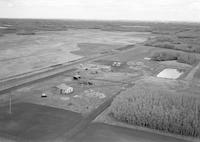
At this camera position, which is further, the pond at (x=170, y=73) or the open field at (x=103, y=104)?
the pond at (x=170, y=73)

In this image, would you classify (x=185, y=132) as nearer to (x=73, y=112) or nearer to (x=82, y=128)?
(x=82, y=128)

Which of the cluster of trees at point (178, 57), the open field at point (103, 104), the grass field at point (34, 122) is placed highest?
the cluster of trees at point (178, 57)

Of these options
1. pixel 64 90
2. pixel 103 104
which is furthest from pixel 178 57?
pixel 64 90

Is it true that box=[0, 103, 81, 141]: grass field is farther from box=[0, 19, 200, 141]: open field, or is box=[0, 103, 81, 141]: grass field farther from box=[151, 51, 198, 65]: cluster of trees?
box=[151, 51, 198, 65]: cluster of trees

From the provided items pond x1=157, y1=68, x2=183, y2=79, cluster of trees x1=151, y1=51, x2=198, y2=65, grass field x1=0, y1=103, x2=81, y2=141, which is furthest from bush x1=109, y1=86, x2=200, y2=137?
cluster of trees x1=151, y1=51, x2=198, y2=65

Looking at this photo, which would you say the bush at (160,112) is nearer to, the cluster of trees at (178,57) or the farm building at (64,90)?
the farm building at (64,90)

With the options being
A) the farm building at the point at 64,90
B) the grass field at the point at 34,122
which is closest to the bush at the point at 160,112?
the grass field at the point at 34,122

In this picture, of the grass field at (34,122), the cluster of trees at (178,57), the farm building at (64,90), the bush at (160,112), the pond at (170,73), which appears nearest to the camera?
the grass field at (34,122)
